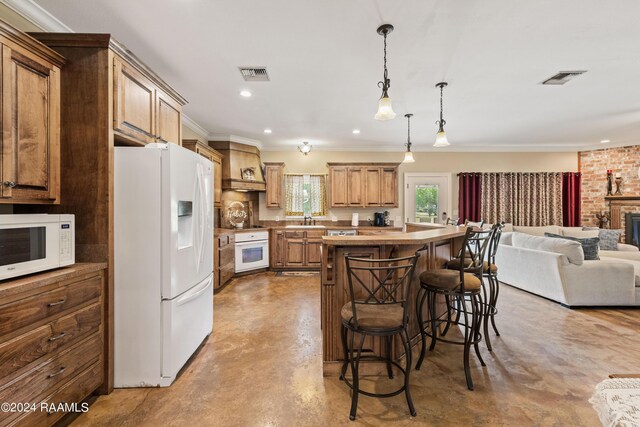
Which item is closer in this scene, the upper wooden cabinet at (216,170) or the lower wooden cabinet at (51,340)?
the lower wooden cabinet at (51,340)

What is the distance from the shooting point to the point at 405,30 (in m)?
2.21

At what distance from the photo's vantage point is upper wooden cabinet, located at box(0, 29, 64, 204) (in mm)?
1502

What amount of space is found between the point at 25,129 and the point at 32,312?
105 centimetres

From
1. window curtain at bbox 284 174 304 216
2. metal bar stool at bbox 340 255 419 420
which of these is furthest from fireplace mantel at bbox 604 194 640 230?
metal bar stool at bbox 340 255 419 420

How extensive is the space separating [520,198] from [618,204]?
74.2 inches

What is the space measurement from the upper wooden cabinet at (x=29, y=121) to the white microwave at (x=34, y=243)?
201 mm

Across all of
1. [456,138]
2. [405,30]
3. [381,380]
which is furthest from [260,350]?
[456,138]

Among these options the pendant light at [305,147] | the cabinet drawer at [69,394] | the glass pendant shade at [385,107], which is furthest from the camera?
the pendant light at [305,147]

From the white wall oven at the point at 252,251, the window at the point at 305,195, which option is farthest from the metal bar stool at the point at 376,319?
the window at the point at 305,195

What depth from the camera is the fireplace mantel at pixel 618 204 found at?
19.0 ft

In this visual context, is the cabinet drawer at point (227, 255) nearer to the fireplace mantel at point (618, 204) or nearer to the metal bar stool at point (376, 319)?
the metal bar stool at point (376, 319)

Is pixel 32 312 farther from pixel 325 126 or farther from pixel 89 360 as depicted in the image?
pixel 325 126

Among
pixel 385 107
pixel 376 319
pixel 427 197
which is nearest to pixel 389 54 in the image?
pixel 385 107

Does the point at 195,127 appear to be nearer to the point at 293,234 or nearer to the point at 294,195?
the point at 294,195
